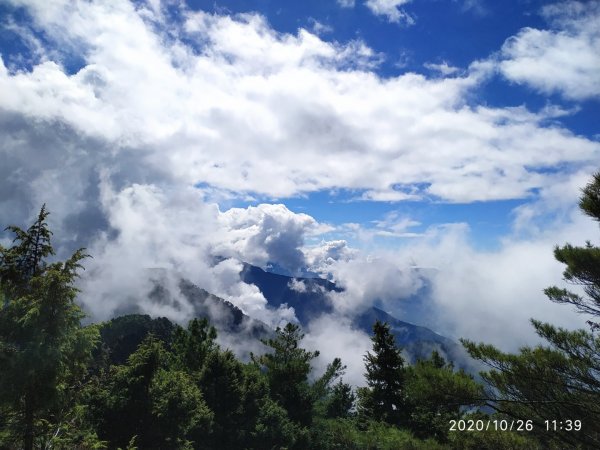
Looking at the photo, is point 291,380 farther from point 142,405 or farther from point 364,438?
point 142,405

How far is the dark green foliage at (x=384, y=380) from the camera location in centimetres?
3750

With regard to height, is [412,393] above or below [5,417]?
above

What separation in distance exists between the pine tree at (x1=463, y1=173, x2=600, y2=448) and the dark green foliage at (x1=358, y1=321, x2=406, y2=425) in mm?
25781

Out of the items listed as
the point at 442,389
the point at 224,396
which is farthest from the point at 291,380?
the point at 442,389

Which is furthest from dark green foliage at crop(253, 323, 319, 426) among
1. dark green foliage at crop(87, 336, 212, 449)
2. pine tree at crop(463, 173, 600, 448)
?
pine tree at crop(463, 173, 600, 448)

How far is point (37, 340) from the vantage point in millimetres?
12000

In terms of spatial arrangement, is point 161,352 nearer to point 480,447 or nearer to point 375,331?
point 480,447

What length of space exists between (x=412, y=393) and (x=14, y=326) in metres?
13.1

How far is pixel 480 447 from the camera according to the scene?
1459 centimetres

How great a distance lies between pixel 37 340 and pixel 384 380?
3336 centimetres

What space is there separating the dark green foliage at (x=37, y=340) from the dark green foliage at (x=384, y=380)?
29126 mm

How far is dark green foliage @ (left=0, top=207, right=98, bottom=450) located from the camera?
11.8 m

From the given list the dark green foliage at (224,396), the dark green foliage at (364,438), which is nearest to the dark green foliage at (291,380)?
the dark green foliage at (364,438)

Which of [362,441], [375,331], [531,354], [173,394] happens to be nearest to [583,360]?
[531,354]
